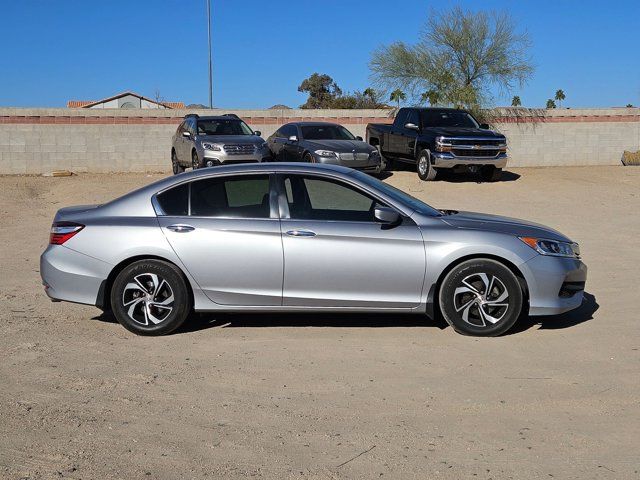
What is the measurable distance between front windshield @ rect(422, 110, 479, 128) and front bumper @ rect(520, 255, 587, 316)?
15776 millimetres

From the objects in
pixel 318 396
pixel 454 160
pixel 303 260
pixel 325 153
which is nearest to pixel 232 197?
pixel 303 260

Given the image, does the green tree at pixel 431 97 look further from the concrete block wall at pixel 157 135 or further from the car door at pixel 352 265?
the car door at pixel 352 265

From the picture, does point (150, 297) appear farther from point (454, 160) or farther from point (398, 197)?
point (454, 160)

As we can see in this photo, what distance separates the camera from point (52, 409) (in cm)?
555

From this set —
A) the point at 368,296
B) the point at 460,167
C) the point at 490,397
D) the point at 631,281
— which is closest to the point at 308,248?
the point at 368,296

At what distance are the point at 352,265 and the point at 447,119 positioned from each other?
53.7ft

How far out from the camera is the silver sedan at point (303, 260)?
7.43m

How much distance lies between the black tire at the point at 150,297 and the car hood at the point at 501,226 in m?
2.49

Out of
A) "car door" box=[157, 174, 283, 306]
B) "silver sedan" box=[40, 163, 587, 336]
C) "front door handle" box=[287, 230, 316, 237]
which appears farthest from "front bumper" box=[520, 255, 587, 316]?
"car door" box=[157, 174, 283, 306]

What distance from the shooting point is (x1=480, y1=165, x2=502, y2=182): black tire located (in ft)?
75.6

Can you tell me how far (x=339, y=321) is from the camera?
816 centimetres

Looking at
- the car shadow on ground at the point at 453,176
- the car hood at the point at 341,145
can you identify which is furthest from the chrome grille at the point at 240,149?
the car shadow on ground at the point at 453,176

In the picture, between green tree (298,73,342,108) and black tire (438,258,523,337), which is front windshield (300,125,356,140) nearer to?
black tire (438,258,523,337)

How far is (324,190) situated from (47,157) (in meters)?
20.9
